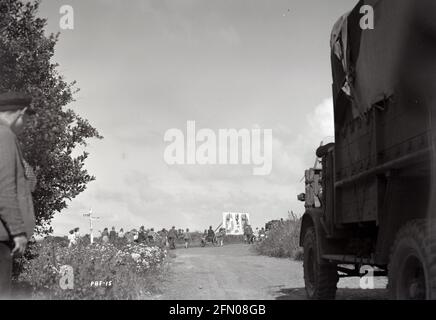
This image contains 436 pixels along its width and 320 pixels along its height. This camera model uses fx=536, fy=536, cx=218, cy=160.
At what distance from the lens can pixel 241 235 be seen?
47562 mm

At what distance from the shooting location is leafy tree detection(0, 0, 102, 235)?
8.73 meters

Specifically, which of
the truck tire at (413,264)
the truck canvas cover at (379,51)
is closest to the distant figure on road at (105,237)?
the truck canvas cover at (379,51)

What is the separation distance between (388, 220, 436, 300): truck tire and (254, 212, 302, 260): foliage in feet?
50.6

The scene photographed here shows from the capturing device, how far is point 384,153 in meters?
5.90

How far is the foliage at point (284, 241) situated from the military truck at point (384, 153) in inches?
509

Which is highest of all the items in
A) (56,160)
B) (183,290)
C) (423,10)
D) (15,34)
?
(15,34)

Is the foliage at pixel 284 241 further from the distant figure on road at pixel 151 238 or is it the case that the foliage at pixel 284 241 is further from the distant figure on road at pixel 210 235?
the distant figure on road at pixel 210 235

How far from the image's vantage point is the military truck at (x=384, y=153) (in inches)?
195

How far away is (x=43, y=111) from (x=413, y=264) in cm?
623

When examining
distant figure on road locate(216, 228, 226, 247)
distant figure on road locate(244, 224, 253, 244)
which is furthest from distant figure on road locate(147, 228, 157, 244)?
distant figure on road locate(244, 224, 253, 244)

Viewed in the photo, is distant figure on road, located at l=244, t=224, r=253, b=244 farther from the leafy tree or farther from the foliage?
the leafy tree
